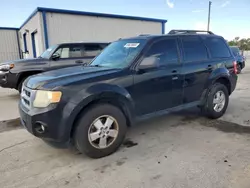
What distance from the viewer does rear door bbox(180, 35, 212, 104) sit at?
13.9 ft

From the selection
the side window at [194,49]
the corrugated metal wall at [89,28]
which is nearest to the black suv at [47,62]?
the side window at [194,49]

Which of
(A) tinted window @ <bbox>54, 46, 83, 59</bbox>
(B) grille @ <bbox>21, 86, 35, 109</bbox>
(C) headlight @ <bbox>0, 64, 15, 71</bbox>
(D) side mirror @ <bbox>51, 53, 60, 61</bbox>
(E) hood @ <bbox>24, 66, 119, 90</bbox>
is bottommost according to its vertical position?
(B) grille @ <bbox>21, 86, 35, 109</bbox>

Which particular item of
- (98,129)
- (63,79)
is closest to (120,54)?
(63,79)

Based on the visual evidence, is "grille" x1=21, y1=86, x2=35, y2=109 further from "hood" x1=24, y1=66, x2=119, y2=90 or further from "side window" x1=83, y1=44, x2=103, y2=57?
"side window" x1=83, y1=44, x2=103, y2=57

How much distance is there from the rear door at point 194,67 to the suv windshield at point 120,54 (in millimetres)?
1008

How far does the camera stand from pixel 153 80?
12.2 ft

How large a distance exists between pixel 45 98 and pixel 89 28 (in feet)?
47.8

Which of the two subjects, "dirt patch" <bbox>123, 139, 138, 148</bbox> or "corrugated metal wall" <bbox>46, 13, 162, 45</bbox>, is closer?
"dirt patch" <bbox>123, 139, 138, 148</bbox>

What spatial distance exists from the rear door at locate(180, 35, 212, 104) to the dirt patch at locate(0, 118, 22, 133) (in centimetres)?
353

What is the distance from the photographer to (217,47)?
4.92 metres

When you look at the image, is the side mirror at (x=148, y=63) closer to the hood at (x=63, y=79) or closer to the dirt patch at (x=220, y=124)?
the hood at (x=63, y=79)

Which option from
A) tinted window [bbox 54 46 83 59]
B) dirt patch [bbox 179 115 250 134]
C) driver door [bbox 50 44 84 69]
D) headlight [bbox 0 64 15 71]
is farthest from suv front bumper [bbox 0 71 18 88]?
dirt patch [bbox 179 115 250 134]

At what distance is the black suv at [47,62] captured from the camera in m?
6.81

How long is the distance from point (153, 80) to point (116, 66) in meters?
0.66
